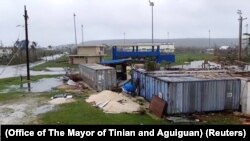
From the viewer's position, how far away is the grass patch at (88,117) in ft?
69.3

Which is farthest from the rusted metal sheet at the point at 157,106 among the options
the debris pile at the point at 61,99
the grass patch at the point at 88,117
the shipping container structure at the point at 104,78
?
the shipping container structure at the point at 104,78

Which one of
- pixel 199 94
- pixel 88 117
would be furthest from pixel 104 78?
pixel 199 94

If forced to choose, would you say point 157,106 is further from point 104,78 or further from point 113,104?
point 104,78

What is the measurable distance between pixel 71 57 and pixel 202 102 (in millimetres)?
54421

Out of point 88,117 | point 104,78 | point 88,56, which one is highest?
point 88,56

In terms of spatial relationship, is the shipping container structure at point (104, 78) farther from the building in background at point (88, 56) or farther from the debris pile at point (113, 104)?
the building in background at point (88, 56)

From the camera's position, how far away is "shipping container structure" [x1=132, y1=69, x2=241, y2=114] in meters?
22.7

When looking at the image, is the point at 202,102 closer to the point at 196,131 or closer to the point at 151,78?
the point at 151,78

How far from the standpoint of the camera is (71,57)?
75.1 m

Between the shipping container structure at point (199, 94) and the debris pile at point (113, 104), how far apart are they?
77.7 inches

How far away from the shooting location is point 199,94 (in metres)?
23.2

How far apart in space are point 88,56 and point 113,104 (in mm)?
49439

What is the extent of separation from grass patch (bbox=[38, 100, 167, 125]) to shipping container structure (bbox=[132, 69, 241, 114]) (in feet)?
5.97

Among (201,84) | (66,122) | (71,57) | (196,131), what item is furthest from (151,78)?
(71,57)
